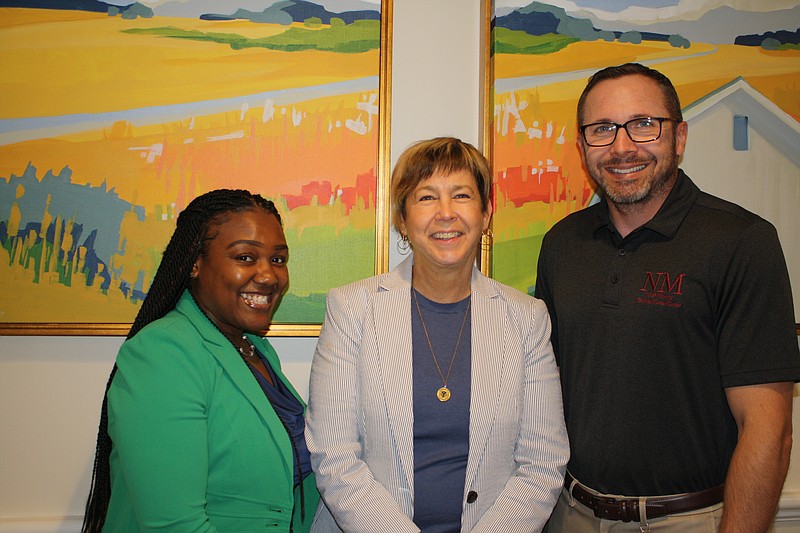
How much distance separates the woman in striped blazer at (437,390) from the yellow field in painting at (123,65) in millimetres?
718

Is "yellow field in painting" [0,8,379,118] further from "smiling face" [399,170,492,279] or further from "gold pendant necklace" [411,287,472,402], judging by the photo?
"gold pendant necklace" [411,287,472,402]

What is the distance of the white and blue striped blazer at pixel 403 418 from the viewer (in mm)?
1517

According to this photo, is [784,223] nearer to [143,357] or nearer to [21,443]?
[143,357]

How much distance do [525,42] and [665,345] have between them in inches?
50.1

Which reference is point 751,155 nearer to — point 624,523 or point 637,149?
point 637,149

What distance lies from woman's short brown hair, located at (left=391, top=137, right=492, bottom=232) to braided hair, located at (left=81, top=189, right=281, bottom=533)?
44 cm

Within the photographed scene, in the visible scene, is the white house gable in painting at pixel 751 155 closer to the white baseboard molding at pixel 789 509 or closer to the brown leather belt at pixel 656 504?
the white baseboard molding at pixel 789 509

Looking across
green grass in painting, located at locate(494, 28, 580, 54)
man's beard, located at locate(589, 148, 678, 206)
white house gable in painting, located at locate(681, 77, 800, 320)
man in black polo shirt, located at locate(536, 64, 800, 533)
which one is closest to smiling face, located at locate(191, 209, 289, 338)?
man in black polo shirt, located at locate(536, 64, 800, 533)

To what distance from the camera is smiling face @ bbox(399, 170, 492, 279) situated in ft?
5.40

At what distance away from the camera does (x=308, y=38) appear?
2.14 metres

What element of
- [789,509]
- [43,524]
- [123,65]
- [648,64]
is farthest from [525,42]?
[43,524]

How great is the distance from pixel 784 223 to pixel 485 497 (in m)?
1.73

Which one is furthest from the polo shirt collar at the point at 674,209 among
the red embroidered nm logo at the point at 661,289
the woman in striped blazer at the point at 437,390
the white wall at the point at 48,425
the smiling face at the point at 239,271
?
the white wall at the point at 48,425

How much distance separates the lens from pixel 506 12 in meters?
2.19
